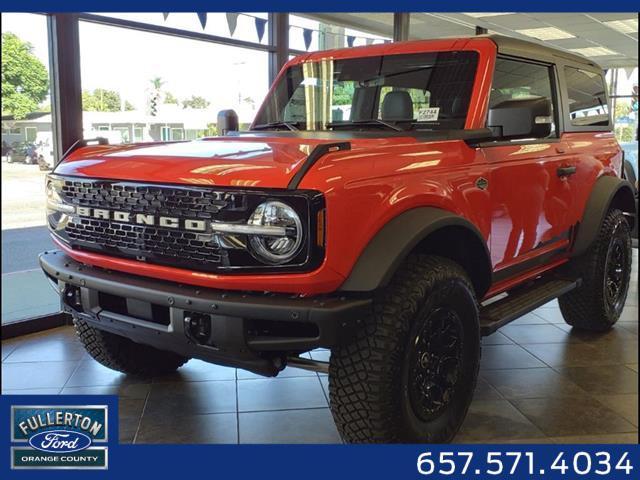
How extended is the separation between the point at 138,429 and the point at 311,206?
4.96 feet

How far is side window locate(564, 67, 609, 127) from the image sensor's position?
3764 mm

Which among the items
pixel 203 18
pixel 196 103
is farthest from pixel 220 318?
pixel 203 18

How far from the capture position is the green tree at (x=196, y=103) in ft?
17.0

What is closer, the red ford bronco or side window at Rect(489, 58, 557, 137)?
the red ford bronco

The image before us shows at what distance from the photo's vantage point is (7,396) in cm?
312

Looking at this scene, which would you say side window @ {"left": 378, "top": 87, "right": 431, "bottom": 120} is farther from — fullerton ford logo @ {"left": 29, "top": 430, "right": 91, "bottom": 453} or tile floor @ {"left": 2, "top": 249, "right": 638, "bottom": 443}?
fullerton ford logo @ {"left": 29, "top": 430, "right": 91, "bottom": 453}

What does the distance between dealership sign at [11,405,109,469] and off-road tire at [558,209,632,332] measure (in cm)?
285

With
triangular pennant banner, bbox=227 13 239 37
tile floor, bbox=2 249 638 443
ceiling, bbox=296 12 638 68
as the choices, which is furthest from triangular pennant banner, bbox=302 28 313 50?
tile floor, bbox=2 249 638 443

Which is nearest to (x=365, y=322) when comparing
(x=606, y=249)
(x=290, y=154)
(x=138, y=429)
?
(x=290, y=154)

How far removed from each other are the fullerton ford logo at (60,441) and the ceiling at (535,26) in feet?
16.8

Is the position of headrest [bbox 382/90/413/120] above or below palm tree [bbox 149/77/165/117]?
below

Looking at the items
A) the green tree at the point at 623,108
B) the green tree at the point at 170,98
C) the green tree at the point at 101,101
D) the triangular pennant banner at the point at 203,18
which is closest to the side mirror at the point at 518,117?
the green tree at the point at 101,101

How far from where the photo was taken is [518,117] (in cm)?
268

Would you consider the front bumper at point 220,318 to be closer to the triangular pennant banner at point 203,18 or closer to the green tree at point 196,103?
the green tree at point 196,103
